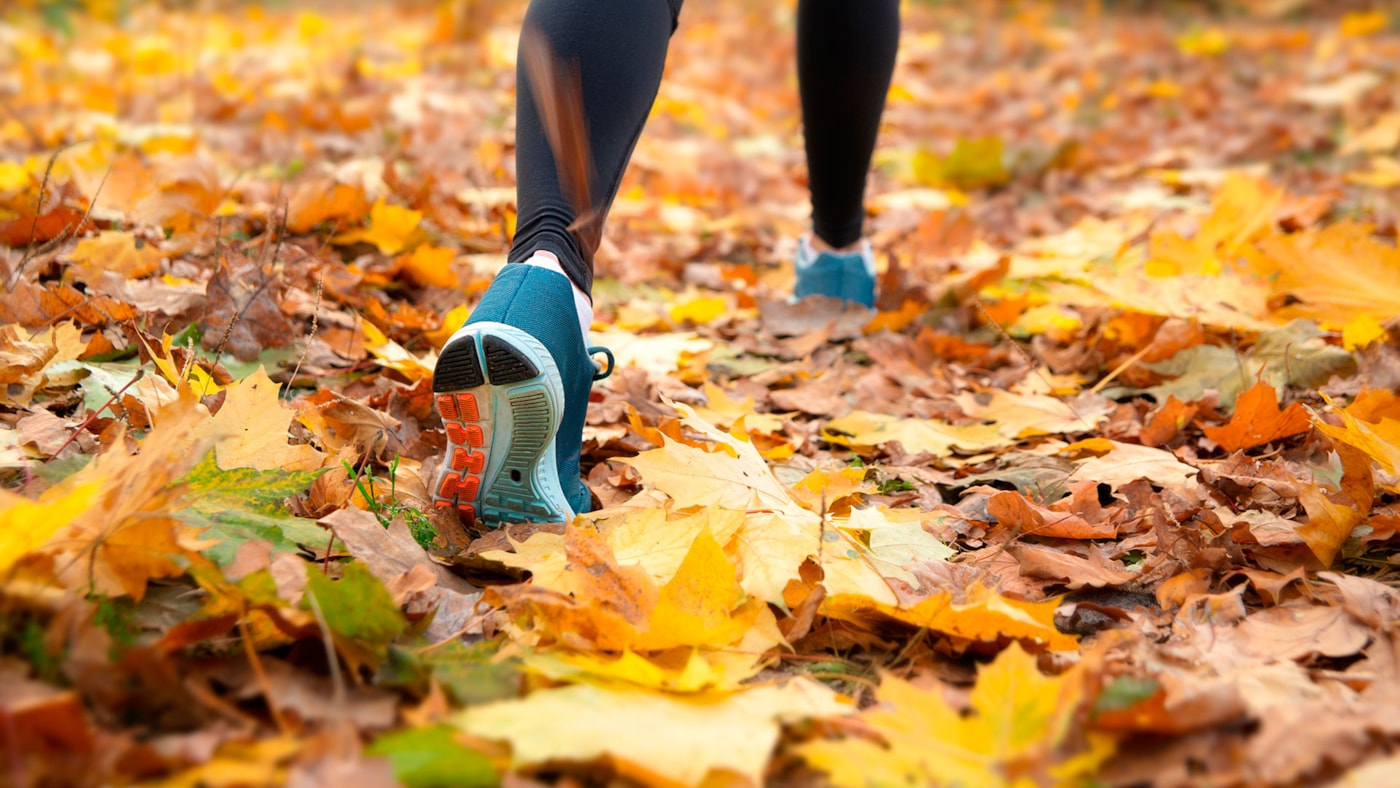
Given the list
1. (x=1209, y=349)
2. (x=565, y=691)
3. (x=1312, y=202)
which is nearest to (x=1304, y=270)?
(x=1209, y=349)

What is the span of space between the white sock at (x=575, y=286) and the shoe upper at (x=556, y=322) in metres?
0.01

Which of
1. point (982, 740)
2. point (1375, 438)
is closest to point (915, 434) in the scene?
point (1375, 438)

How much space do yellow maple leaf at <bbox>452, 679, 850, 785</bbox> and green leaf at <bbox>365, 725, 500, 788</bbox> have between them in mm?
23

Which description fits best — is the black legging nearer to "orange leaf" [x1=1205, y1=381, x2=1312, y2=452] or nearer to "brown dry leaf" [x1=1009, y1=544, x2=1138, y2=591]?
→ "brown dry leaf" [x1=1009, y1=544, x2=1138, y2=591]

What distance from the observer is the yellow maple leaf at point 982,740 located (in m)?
0.68

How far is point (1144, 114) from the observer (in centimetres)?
442

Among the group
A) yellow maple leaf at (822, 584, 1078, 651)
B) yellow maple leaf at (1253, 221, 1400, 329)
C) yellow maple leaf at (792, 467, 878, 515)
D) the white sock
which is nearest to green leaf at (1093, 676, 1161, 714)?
yellow maple leaf at (822, 584, 1078, 651)

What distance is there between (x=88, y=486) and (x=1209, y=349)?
1.60 meters

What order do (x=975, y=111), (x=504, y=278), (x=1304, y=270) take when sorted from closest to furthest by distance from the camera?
(x=504, y=278)
(x=1304, y=270)
(x=975, y=111)

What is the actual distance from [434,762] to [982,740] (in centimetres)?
39

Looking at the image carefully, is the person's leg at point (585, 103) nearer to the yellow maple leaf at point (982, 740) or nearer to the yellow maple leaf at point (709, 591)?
the yellow maple leaf at point (709, 591)

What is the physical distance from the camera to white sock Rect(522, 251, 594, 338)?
111 cm

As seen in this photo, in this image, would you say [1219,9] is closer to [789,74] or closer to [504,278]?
[789,74]

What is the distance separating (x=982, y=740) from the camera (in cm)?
71
